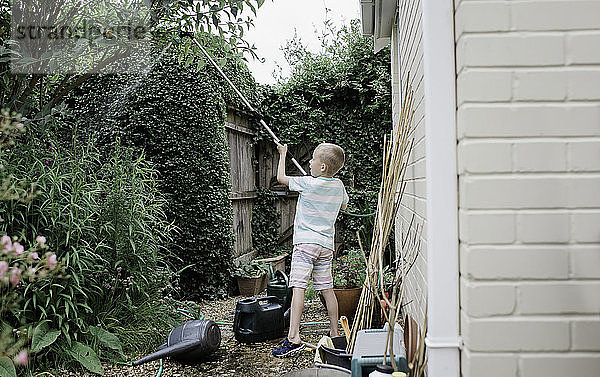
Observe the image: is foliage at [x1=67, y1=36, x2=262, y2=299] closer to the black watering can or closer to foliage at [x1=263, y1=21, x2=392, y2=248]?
foliage at [x1=263, y1=21, x2=392, y2=248]

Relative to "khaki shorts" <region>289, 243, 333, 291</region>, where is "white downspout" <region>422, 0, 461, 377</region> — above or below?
above

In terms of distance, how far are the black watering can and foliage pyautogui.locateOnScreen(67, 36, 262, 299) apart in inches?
91.7

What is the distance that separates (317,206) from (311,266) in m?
0.44

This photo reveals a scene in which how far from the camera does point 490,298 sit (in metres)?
1.57

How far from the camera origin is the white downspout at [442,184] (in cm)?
166

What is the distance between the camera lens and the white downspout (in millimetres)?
1664

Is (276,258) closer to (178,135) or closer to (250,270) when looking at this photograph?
(250,270)

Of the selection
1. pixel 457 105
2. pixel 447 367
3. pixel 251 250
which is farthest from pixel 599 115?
pixel 251 250

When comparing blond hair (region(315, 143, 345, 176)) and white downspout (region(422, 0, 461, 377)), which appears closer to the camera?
white downspout (region(422, 0, 461, 377))

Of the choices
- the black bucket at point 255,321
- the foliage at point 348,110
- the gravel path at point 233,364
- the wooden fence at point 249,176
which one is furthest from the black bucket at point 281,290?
the foliage at point 348,110

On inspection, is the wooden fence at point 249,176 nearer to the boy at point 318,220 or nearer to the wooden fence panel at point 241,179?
the wooden fence panel at point 241,179

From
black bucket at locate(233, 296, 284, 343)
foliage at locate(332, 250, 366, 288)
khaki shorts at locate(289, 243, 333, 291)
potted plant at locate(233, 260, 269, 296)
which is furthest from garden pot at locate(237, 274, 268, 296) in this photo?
khaki shorts at locate(289, 243, 333, 291)

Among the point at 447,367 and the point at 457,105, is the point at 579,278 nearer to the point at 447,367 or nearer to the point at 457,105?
the point at 447,367

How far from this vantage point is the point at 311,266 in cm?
400
